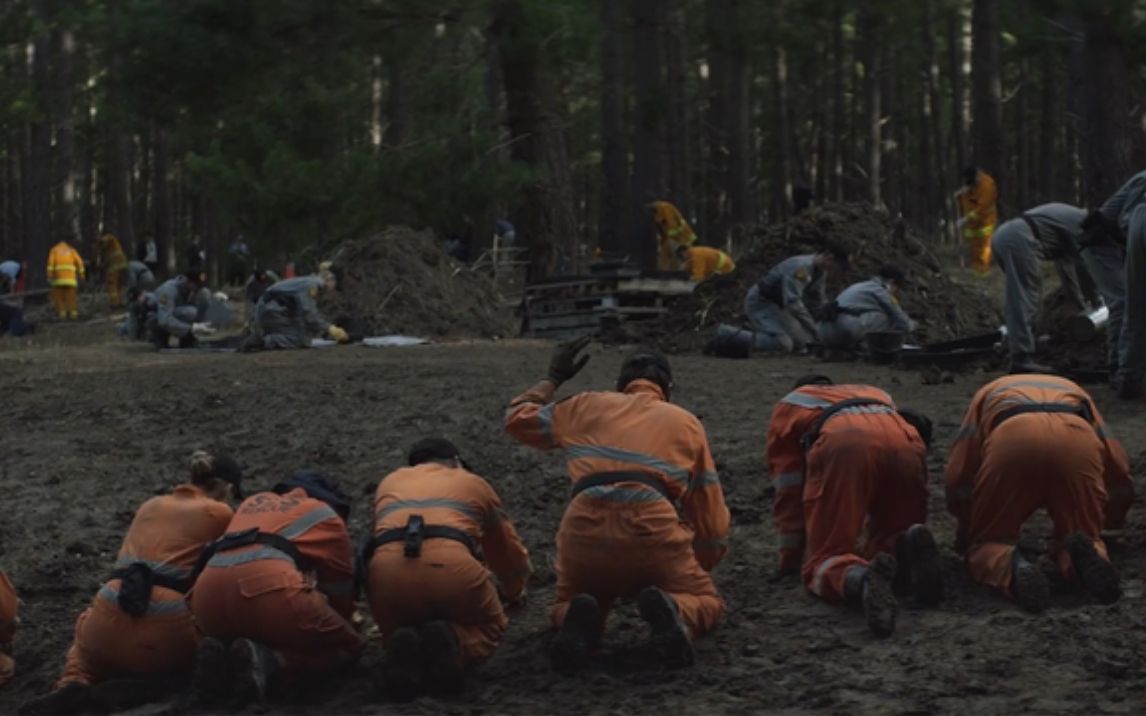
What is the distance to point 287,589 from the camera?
7629 mm

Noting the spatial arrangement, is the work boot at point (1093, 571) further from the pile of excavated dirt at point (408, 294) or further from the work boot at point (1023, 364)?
the pile of excavated dirt at point (408, 294)

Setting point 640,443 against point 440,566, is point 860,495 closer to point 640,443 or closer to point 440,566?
point 640,443

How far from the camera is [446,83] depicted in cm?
2289

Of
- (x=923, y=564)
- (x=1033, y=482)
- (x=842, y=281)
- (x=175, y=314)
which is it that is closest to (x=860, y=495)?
(x=923, y=564)

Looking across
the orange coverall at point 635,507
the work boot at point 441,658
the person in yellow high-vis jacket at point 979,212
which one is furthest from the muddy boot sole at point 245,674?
the person in yellow high-vis jacket at point 979,212

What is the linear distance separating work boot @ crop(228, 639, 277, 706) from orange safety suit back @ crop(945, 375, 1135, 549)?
3.21m

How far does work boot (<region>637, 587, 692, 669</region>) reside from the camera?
740 centimetres

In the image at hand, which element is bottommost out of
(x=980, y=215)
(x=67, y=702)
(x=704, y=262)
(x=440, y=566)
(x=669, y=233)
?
(x=67, y=702)

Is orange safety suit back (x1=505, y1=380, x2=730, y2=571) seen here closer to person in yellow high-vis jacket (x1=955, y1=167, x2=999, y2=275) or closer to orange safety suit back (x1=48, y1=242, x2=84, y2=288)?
person in yellow high-vis jacket (x1=955, y1=167, x2=999, y2=275)

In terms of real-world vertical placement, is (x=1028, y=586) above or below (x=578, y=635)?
above

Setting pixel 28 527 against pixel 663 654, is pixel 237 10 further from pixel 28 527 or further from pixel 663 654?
pixel 663 654

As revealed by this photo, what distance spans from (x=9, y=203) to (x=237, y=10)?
47.8 meters

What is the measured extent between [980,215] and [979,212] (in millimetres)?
93

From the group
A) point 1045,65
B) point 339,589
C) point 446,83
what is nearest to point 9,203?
point 1045,65
